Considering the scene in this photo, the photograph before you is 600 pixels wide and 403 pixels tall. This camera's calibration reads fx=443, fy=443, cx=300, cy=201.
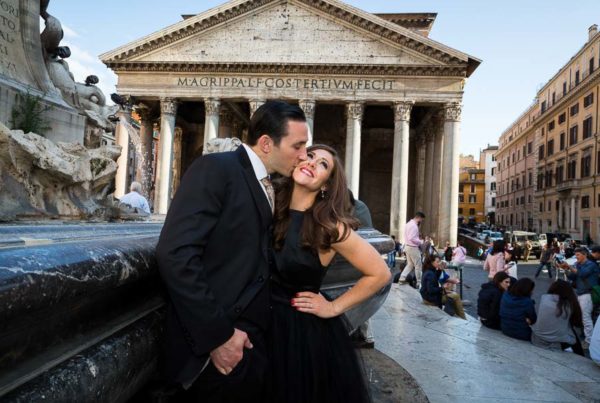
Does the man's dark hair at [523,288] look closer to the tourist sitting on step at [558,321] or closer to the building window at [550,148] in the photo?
the tourist sitting on step at [558,321]

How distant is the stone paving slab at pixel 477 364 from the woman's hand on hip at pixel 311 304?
1.49 metres

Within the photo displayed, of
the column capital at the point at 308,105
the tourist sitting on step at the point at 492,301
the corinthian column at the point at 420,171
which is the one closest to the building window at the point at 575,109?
the corinthian column at the point at 420,171

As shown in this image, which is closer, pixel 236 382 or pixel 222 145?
pixel 236 382

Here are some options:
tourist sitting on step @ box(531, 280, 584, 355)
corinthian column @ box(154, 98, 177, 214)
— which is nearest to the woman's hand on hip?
tourist sitting on step @ box(531, 280, 584, 355)

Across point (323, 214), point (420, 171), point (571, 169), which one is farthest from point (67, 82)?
point (571, 169)

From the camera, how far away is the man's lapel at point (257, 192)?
4.60 feet

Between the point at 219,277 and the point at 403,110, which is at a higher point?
the point at 403,110

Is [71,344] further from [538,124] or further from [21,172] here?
[538,124]

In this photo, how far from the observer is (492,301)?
18.2 feet

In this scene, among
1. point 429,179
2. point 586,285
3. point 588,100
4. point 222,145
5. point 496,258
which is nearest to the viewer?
point 222,145

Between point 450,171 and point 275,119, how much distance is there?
21328 millimetres

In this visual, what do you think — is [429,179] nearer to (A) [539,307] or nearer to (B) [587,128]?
(B) [587,128]

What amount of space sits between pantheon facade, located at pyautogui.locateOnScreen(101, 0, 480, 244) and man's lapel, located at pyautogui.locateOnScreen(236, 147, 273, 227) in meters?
20.4

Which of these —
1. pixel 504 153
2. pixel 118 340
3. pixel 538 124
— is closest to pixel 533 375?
pixel 118 340
